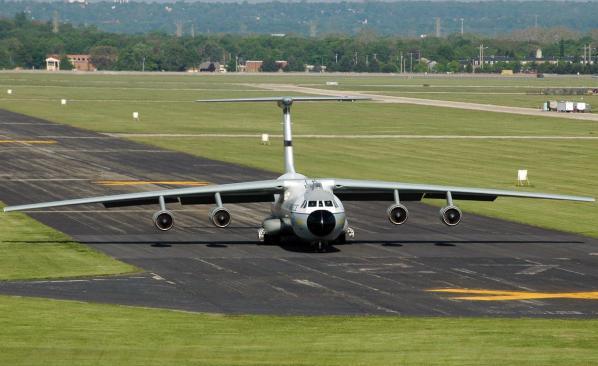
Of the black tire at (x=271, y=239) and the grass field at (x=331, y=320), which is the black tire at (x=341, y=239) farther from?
the grass field at (x=331, y=320)

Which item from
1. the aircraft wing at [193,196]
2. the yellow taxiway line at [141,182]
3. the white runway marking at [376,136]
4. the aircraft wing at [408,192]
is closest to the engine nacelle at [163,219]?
the aircraft wing at [193,196]

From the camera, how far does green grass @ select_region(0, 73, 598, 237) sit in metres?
77.8

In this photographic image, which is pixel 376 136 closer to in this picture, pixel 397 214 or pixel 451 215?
Answer: pixel 451 215

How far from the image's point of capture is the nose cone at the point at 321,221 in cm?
4781

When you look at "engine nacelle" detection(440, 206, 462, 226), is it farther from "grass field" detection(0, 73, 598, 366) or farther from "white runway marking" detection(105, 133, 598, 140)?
"white runway marking" detection(105, 133, 598, 140)

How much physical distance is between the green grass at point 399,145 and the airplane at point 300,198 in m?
9.97

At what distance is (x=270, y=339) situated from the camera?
112 feet

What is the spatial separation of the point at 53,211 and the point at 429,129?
71.5m

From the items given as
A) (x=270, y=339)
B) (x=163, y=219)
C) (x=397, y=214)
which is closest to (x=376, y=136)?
(x=397, y=214)

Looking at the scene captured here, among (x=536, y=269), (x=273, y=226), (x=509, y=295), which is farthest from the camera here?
(x=273, y=226)

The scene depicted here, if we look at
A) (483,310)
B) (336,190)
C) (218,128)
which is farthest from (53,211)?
(218,128)

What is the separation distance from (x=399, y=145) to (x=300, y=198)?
61343 mm

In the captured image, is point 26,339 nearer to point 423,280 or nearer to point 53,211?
point 423,280

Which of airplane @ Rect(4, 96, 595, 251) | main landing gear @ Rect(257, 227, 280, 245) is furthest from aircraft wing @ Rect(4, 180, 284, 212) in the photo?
main landing gear @ Rect(257, 227, 280, 245)
